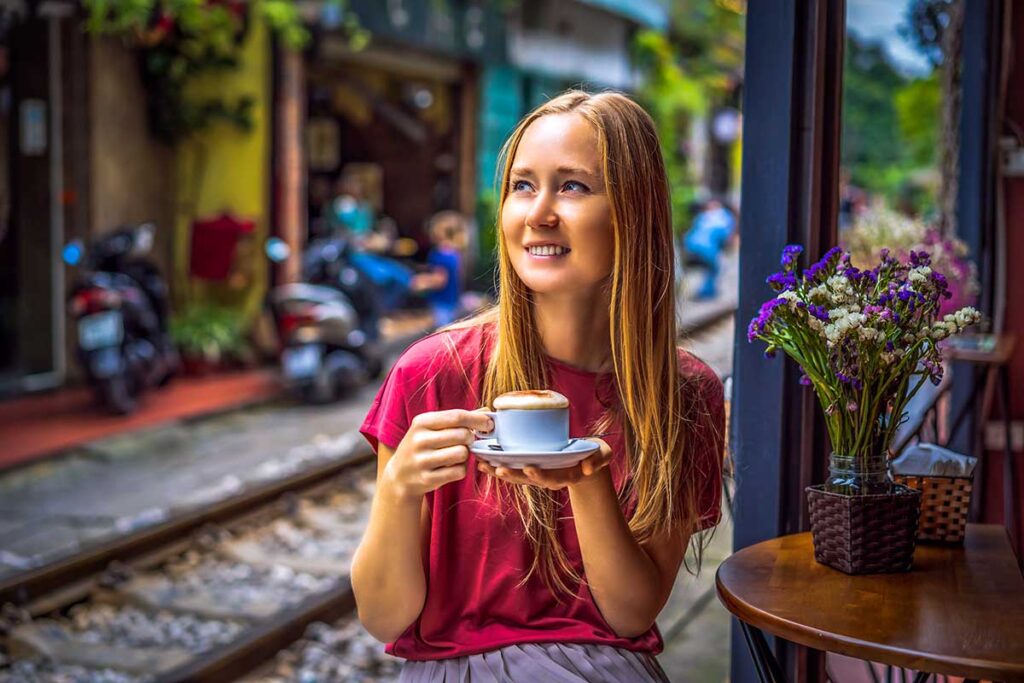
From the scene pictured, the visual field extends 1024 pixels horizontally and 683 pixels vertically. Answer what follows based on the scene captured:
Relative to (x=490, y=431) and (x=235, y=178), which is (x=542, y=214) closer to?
(x=490, y=431)

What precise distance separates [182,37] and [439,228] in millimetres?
3944

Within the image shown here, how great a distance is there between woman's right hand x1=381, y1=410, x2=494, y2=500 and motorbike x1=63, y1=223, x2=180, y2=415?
7.09 meters

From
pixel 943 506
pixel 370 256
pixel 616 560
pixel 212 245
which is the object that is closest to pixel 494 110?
pixel 370 256

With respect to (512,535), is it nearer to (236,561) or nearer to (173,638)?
(173,638)

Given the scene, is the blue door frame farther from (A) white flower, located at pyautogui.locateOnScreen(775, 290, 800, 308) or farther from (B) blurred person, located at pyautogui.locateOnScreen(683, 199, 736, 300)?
(B) blurred person, located at pyautogui.locateOnScreen(683, 199, 736, 300)

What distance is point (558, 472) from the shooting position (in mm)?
1899

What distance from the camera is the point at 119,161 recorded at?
414 inches

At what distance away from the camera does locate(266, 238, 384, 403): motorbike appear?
9602 mm

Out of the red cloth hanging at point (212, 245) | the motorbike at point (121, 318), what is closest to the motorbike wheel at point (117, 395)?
the motorbike at point (121, 318)

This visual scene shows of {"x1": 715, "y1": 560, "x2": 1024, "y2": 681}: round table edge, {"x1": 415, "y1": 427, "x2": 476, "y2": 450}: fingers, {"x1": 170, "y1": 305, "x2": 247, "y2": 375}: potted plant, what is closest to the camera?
{"x1": 715, "y1": 560, "x2": 1024, "y2": 681}: round table edge

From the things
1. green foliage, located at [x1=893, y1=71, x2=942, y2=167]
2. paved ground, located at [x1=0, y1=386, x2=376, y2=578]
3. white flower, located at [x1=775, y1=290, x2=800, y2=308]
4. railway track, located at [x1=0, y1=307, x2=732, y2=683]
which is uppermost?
green foliage, located at [x1=893, y1=71, x2=942, y2=167]

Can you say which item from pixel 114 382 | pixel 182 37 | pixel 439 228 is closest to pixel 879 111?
pixel 439 228

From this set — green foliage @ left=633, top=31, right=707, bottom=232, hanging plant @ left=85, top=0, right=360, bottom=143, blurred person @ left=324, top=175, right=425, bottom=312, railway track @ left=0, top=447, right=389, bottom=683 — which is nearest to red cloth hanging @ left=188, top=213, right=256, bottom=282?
hanging plant @ left=85, top=0, right=360, bottom=143

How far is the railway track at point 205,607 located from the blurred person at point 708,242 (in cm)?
1150
